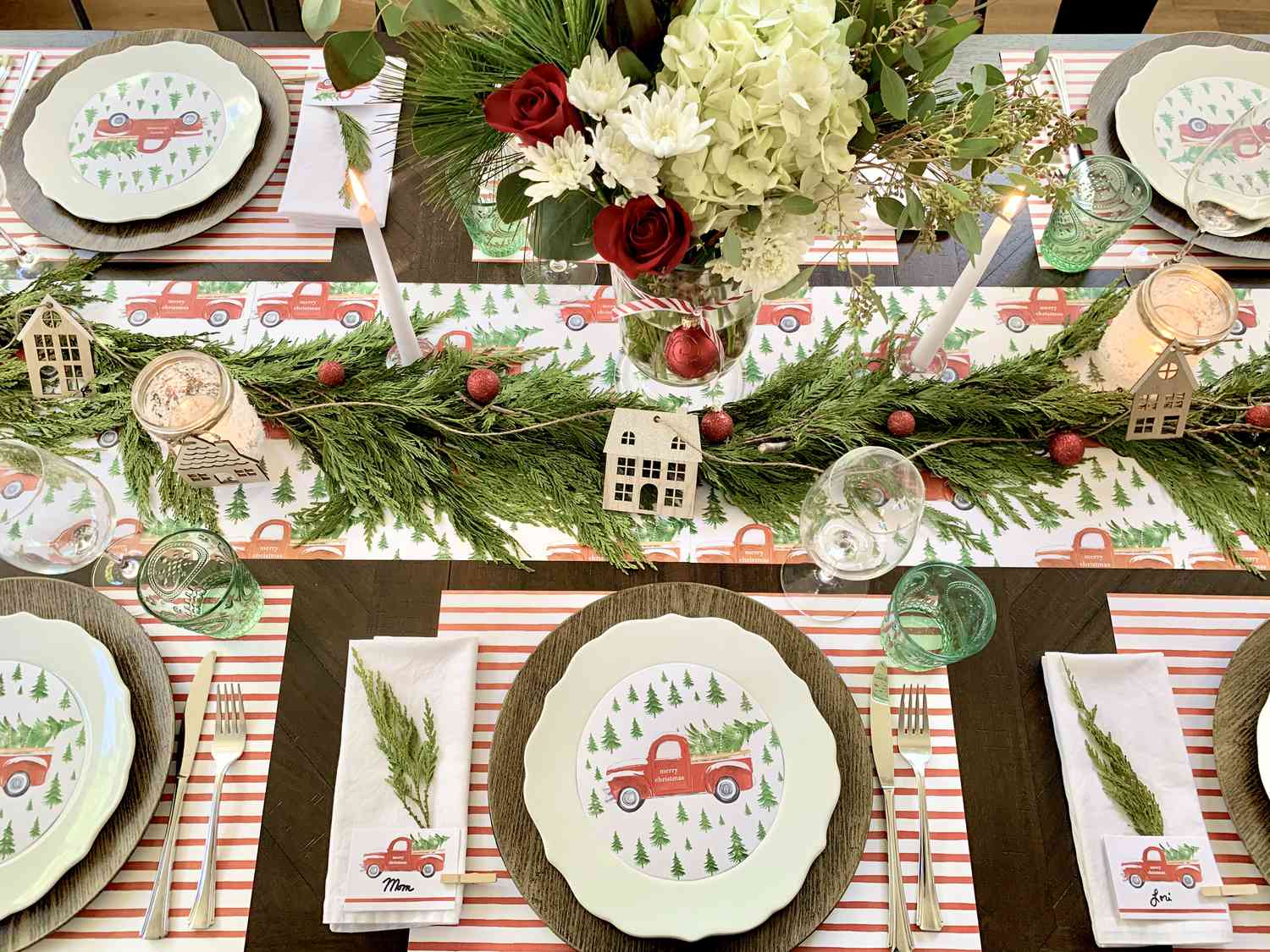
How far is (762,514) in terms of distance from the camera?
4.13 ft

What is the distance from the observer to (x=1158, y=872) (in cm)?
104

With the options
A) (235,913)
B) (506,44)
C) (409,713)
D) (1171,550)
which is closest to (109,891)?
(235,913)

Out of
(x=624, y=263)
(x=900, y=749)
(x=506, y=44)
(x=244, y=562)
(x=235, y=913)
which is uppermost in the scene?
(x=506, y=44)

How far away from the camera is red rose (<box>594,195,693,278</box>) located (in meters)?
0.89

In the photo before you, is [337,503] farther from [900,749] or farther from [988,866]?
[988,866]

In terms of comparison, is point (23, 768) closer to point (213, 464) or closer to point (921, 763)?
point (213, 464)

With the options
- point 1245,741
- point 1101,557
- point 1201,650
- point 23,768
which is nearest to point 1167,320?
point 1101,557

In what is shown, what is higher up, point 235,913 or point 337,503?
point 337,503

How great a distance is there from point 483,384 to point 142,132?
0.73 m

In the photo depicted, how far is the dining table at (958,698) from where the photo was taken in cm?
105

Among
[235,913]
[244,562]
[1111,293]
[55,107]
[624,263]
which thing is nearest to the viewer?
[624,263]

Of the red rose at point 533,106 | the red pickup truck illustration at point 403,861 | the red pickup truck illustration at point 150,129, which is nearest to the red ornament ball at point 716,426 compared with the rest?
the red rose at point 533,106

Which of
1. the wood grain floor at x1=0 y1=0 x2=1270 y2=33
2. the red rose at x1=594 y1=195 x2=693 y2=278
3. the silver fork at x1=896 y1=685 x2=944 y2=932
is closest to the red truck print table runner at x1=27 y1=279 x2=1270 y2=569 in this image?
the silver fork at x1=896 y1=685 x2=944 y2=932

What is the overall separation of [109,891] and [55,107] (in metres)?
1.17
